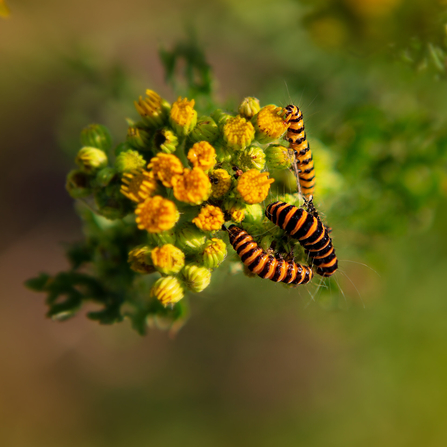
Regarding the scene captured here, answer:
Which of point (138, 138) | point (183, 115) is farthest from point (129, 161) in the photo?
point (183, 115)

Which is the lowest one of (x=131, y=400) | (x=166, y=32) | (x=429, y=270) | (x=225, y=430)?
(x=131, y=400)

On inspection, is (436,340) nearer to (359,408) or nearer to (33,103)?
(359,408)

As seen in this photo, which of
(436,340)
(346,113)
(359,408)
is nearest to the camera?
(346,113)

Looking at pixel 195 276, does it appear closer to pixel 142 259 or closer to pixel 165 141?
pixel 142 259

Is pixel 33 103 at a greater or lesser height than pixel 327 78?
lesser

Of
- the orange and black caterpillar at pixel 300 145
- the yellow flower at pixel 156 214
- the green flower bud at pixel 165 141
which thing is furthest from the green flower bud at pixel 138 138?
the orange and black caterpillar at pixel 300 145

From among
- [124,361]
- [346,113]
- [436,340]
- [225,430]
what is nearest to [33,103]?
[124,361]

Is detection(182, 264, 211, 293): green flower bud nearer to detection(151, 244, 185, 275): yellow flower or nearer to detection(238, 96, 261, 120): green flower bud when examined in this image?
detection(151, 244, 185, 275): yellow flower
